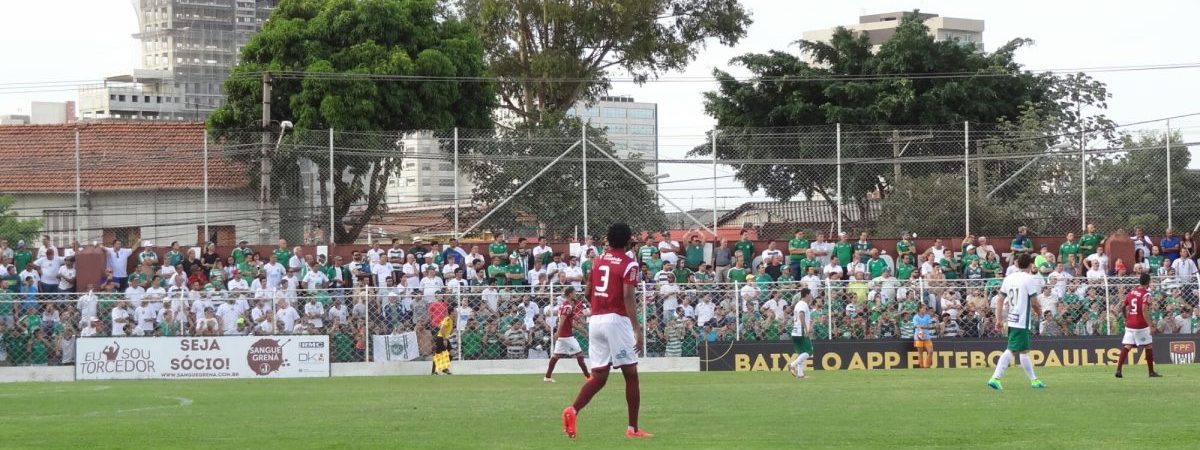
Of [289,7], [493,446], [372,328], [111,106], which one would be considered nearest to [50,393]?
[372,328]

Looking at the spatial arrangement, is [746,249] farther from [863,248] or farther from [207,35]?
[207,35]

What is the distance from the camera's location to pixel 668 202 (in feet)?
116

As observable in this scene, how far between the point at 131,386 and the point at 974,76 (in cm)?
3204

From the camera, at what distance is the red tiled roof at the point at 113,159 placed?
37500 mm

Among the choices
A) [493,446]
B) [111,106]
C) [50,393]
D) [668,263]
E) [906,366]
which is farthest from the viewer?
[111,106]

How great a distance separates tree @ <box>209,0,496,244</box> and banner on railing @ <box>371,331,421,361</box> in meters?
13.4

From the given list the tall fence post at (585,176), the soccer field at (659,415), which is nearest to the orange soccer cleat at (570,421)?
the soccer field at (659,415)

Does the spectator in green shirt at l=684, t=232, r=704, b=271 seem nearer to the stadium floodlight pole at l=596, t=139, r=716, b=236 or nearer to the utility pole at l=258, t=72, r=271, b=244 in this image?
the stadium floodlight pole at l=596, t=139, r=716, b=236

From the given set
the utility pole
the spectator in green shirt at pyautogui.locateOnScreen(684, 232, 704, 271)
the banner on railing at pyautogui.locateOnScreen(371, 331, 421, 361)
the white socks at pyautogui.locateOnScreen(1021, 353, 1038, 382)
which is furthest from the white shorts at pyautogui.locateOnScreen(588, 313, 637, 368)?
the utility pole

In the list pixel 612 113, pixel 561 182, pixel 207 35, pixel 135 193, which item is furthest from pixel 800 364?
pixel 612 113

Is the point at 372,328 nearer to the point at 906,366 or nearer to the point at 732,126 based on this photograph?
the point at 906,366

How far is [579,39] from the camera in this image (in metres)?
51.0

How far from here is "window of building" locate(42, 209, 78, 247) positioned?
1534 inches

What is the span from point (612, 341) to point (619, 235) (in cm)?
98
